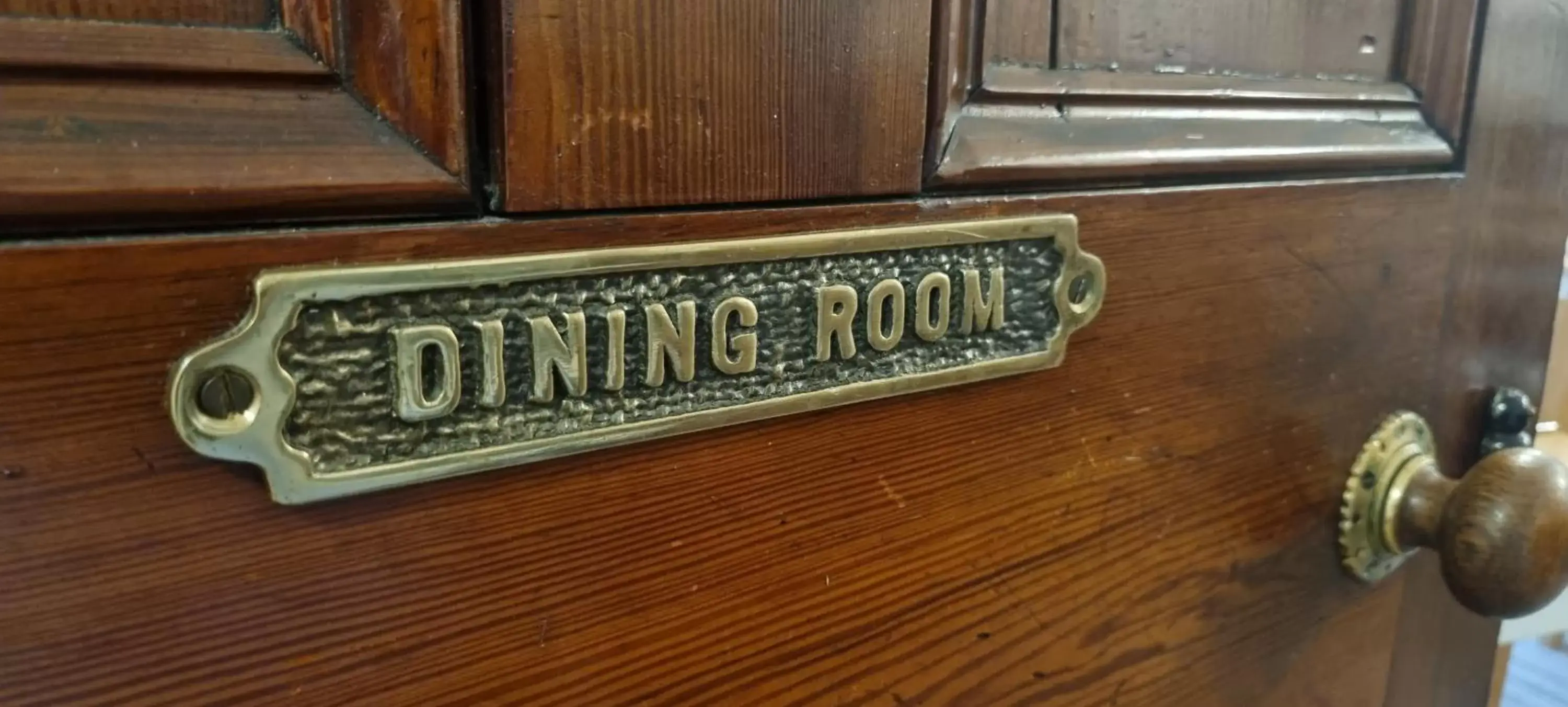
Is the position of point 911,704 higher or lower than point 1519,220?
lower

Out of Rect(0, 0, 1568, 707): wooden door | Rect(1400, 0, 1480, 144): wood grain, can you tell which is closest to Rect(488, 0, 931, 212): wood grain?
Rect(0, 0, 1568, 707): wooden door

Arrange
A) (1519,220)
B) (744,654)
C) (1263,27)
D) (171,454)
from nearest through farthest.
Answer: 1. (171,454)
2. (744,654)
3. (1263,27)
4. (1519,220)

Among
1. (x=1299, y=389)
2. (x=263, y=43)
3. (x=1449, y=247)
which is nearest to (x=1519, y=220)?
(x=1449, y=247)

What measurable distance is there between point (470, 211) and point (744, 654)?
6.7 inches

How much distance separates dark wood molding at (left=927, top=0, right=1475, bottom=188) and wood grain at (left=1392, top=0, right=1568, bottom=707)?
0.09ft

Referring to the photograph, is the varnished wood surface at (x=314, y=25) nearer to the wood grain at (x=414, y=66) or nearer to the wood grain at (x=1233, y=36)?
Result: the wood grain at (x=414, y=66)

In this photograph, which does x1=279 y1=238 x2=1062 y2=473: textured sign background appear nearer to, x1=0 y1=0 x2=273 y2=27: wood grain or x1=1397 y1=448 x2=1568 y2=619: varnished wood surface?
x1=0 y1=0 x2=273 y2=27: wood grain

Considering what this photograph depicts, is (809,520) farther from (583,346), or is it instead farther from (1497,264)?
(1497,264)

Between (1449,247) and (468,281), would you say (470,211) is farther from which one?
(1449,247)

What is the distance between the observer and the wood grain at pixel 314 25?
26cm

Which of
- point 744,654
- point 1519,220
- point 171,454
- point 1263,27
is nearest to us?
point 171,454

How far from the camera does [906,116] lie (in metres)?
0.36

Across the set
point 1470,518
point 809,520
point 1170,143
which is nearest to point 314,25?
point 809,520

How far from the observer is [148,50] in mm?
239
